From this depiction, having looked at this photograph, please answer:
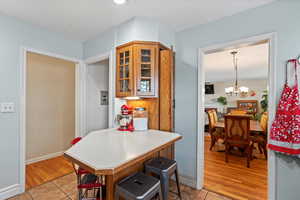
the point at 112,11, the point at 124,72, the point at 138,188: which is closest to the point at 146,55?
the point at 124,72

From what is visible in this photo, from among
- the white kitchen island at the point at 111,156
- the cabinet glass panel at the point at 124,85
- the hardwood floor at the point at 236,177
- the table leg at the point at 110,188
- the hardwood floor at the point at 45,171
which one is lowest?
the hardwood floor at the point at 236,177

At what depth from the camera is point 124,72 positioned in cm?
204

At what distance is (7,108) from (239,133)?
3.84 m

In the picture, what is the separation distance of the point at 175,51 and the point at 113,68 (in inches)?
39.7

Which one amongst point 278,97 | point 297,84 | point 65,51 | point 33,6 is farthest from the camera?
point 65,51

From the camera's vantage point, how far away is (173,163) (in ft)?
5.26

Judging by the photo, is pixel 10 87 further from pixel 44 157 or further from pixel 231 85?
pixel 231 85

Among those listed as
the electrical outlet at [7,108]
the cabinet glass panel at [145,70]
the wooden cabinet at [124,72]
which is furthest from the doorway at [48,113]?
the cabinet glass panel at [145,70]

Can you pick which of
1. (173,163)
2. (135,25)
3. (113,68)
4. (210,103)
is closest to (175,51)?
(135,25)

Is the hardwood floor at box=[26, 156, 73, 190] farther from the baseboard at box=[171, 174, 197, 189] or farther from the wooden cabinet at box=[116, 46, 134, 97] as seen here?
the baseboard at box=[171, 174, 197, 189]

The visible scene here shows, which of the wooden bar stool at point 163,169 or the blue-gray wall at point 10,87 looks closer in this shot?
the wooden bar stool at point 163,169

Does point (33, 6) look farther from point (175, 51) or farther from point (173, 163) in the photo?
point (173, 163)

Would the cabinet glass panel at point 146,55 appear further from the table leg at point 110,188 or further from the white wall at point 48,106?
the white wall at point 48,106

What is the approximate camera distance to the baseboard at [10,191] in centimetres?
181
